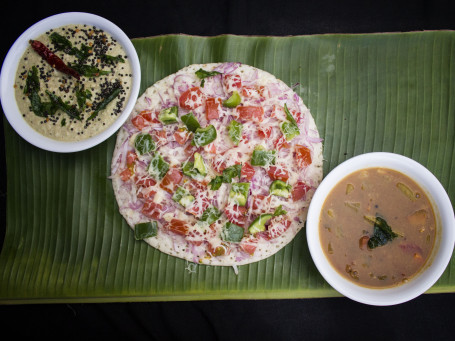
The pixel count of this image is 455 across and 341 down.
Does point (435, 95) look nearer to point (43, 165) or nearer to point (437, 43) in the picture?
point (437, 43)

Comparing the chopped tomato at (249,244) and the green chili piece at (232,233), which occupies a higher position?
the green chili piece at (232,233)

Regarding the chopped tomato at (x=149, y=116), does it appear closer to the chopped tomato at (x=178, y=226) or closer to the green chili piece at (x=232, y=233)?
the chopped tomato at (x=178, y=226)

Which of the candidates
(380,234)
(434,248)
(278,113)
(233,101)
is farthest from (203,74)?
(434,248)

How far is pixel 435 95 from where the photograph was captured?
3.47 m

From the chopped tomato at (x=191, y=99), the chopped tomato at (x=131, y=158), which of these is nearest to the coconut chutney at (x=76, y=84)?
the chopped tomato at (x=131, y=158)

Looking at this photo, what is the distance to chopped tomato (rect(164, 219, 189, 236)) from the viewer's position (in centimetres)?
349

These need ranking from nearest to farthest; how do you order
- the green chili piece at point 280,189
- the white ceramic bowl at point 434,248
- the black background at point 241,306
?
1. the white ceramic bowl at point 434,248
2. the green chili piece at point 280,189
3. the black background at point 241,306

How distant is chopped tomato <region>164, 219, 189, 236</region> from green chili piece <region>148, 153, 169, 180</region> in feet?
1.33

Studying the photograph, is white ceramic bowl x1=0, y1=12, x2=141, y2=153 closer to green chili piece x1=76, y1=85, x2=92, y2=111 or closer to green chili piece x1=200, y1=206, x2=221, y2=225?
green chili piece x1=76, y1=85, x2=92, y2=111

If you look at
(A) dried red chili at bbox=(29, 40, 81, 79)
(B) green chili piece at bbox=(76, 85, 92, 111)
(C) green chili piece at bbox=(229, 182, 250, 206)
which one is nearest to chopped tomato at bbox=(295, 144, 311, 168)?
(C) green chili piece at bbox=(229, 182, 250, 206)

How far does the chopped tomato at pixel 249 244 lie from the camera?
3465 mm

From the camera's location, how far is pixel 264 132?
3443 mm

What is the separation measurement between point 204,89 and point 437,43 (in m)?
2.02

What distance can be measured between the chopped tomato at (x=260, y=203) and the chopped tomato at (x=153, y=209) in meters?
0.80
